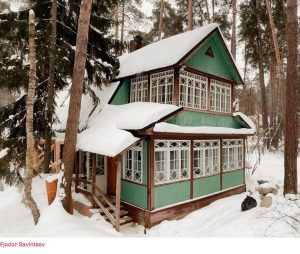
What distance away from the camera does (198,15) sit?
2170cm

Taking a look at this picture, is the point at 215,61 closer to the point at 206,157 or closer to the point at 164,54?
the point at 164,54

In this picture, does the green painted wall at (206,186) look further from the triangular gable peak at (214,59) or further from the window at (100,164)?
the triangular gable peak at (214,59)

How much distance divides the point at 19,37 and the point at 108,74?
3810 mm

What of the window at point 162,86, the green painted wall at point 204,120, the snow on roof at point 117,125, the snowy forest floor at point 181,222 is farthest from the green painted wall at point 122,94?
the snowy forest floor at point 181,222

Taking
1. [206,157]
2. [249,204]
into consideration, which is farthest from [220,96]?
[249,204]

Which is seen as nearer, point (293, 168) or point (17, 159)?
point (293, 168)

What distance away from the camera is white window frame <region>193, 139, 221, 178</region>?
11.1 m

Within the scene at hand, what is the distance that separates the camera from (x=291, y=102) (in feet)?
28.4

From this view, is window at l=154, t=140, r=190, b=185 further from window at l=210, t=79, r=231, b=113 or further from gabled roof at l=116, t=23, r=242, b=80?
gabled roof at l=116, t=23, r=242, b=80

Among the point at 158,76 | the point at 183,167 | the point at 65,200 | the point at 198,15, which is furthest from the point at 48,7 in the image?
the point at 198,15

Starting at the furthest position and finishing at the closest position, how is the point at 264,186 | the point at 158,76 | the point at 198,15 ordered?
the point at 198,15, the point at 158,76, the point at 264,186

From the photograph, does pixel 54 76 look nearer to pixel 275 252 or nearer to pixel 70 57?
pixel 70 57

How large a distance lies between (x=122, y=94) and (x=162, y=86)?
7.16 ft

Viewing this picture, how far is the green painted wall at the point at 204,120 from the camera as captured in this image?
33.1 ft
